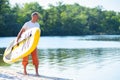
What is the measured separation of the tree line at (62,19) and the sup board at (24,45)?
195 feet

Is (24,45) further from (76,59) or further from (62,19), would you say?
(62,19)

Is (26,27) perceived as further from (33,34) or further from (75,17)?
(75,17)

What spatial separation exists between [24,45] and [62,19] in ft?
273

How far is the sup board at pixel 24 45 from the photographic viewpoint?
10.2 metres

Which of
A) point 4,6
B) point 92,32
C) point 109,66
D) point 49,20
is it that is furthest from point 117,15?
point 109,66

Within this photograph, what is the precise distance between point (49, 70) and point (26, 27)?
4.24m

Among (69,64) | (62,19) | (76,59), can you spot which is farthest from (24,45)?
(62,19)

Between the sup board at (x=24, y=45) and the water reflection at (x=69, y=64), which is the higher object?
the sup board at (x=24, y=45)

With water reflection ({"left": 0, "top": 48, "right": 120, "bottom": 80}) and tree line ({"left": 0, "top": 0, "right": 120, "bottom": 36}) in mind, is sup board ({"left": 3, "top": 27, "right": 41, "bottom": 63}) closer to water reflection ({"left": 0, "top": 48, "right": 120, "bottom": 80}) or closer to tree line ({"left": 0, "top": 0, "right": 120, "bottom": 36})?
water reflection ({"left": 0, "top": 48, "right": 120, "bottom": 80})

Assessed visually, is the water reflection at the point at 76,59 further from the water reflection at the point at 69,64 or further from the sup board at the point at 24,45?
the sup board at the point at 24,45

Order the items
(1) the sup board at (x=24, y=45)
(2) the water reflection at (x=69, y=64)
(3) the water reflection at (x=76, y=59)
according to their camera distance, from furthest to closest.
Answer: (3) the water reflection at (x=76, y=59) < (2) the water reflection at (x=69, y=64) < (1) the sup board at (x=24, y=45)

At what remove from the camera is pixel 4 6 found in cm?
7562

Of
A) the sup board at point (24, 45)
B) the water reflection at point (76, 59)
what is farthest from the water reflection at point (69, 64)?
the sup board at point (24, 45)

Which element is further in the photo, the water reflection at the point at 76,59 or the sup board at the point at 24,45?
the water reflection at the point at 76,59
